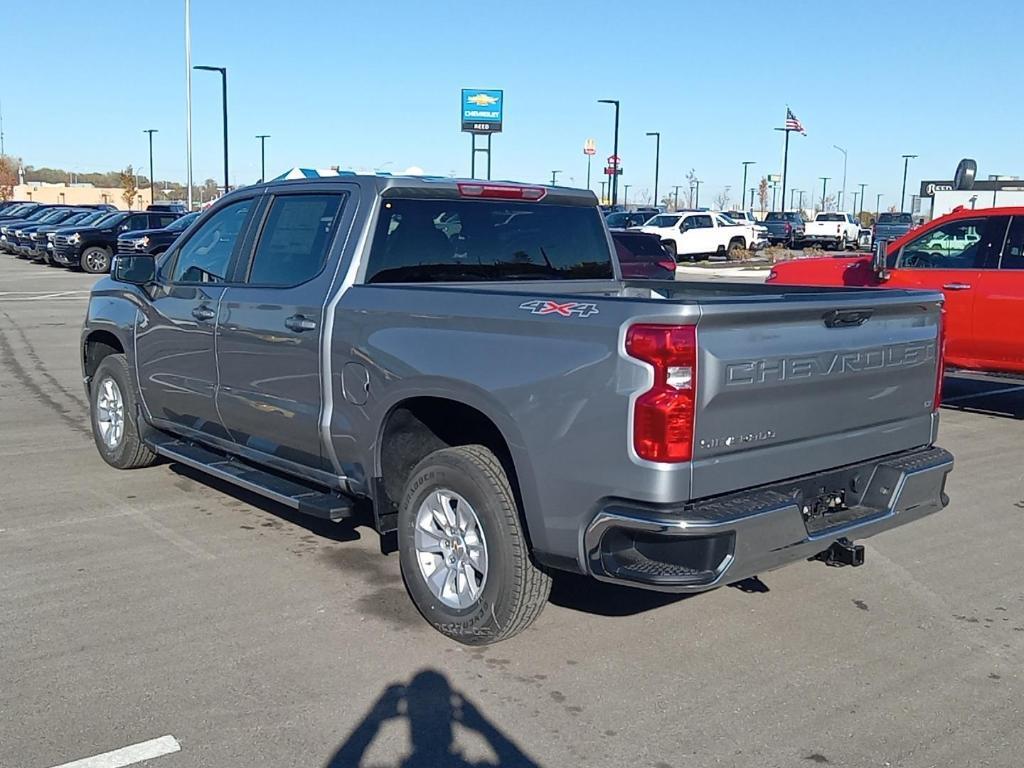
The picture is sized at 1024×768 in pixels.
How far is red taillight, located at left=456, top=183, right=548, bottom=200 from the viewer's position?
5.42 meters

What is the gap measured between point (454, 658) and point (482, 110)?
53835 millimetres

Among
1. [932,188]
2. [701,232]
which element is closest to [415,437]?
[932,188]

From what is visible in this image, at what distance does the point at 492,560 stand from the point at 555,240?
222 centimetres

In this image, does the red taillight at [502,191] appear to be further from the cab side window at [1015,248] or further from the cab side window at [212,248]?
the cab side window at [1015,248]

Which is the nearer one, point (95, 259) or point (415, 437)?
point (415, 437)

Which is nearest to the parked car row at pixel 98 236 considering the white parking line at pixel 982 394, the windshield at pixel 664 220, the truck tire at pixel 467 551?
the windshield at pixel 664 220

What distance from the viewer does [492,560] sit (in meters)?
4.25

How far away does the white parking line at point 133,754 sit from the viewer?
136 inches

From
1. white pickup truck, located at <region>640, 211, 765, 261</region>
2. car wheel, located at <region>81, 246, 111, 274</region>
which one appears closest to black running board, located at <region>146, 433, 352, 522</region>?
car wheel, located at <region>81, 246, 111, 274</region>

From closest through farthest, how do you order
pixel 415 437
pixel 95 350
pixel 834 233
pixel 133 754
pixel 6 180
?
1. pixel 133 754
2. pixel 415 437
3. pixel 95 350
4. pixel 834 233
5. pixel 6 180

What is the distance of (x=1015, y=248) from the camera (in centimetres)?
952

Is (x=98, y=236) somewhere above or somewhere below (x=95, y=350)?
above

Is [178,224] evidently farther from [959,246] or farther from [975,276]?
[975,276]

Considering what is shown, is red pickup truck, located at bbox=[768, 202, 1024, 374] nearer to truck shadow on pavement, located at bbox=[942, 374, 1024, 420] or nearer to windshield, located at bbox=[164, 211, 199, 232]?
truck shadow on pavement, located at bbox=[942, 374, 1024, 420]
